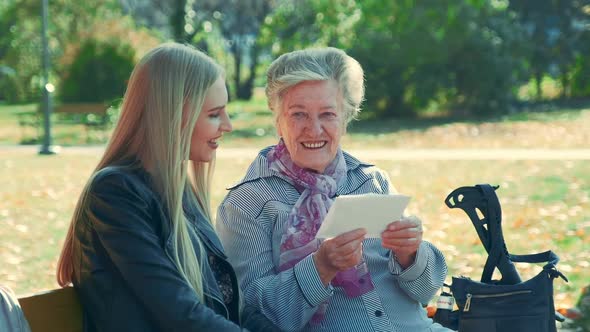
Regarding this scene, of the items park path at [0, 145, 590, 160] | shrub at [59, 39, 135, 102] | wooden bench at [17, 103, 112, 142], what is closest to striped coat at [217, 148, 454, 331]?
park path at [0, 145, 590, 160]

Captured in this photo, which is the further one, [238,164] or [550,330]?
[238,164]

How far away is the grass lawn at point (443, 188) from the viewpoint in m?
7.68

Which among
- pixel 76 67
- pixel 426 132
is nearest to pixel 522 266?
pixel 426 132

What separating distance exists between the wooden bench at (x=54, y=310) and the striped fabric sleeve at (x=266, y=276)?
1.96 ft

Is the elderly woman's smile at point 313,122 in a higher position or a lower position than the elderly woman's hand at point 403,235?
higher

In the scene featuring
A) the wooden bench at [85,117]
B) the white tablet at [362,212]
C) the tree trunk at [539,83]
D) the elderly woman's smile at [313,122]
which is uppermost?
the elderly woman's smile at [313,122]

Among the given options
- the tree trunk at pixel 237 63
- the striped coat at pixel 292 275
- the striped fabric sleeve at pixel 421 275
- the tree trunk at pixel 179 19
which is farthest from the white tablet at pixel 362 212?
the tree trunk at pixel 237 63

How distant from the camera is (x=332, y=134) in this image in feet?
10.9

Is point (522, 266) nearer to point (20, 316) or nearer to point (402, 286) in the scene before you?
point (402, 286)

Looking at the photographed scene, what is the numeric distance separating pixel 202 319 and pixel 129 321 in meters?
0.19

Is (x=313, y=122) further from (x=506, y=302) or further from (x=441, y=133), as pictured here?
(x=441, y=133)

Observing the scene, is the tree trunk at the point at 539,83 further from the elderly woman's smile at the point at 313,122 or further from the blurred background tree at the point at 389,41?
the elderly woman's smile at the point at 313,122

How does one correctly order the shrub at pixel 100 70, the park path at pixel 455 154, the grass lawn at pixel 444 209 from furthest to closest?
the shrub at pixel 100 70, the park path at pixel 455 154, the grass lawn at pixel 444 209

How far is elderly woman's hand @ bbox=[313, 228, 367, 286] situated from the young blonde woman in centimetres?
27
